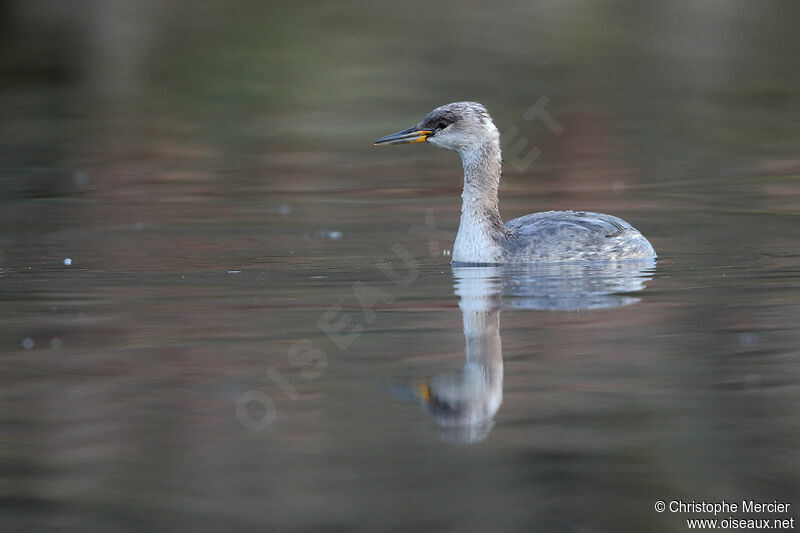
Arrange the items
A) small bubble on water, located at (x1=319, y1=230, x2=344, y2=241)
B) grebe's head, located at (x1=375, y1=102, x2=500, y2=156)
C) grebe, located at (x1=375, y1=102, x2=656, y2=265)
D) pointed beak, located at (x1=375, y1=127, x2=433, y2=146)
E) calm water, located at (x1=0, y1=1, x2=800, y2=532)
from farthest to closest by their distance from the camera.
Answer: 1. small bubble on water, located at (x1=319, y1=230, x2=344, y2=241)
2. grebe's head, located at (x1=375, y1=102, x2=500, y2=156)
3. pointed beak, located at (x1=375, y1=127, x2=433, y2=146)
4. grebe, located at (x1=375, y1=102, x2=656, y2=265)
5. calm water, located at (x1=0, y1=1, x2=800, y2=532)

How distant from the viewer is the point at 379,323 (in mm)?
7938

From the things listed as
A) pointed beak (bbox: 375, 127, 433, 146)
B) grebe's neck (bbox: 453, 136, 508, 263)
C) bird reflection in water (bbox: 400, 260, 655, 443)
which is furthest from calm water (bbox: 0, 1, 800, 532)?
pointed beak (bbox: 375, 127, 433, 146)

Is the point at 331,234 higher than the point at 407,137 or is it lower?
lower

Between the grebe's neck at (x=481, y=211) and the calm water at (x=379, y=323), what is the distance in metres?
0.28

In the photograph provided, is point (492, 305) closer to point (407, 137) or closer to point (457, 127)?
point (407, 137)

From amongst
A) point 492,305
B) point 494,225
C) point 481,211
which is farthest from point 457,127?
point 492,305

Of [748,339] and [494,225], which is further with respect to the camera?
[494,225]

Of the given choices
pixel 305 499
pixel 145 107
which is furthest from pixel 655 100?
pixel 305 499

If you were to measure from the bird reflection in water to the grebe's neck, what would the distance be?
0.58 feet

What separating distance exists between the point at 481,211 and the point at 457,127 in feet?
2.38

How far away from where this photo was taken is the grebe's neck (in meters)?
10.1

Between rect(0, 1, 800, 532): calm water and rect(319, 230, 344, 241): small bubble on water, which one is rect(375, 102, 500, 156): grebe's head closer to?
rect(0, 1, 800, 532): calm water

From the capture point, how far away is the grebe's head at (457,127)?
10539 mm

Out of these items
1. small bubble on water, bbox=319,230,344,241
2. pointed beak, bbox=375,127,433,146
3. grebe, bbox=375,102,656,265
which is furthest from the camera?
small bubble on water, bbox=319,230,344,241
